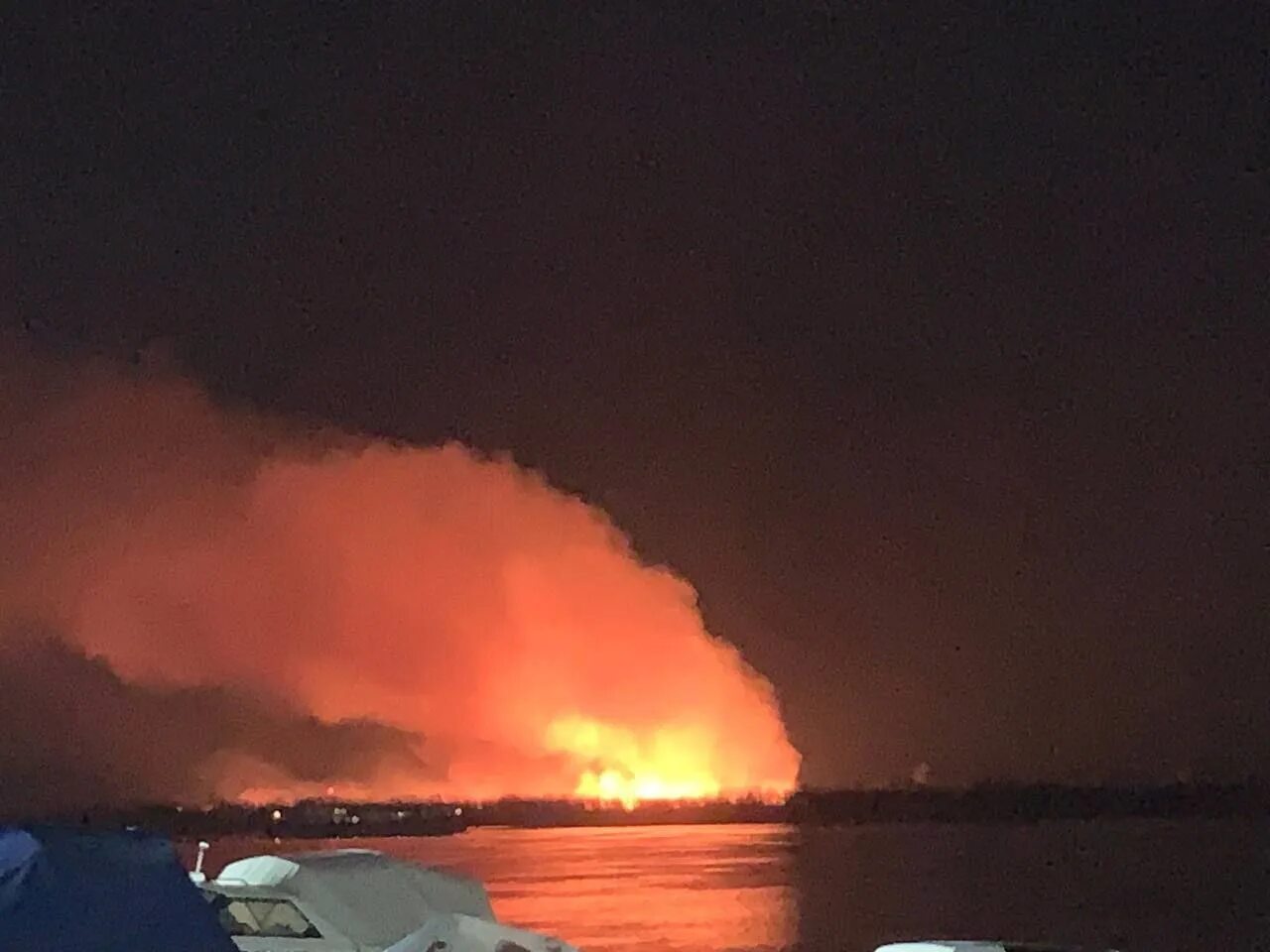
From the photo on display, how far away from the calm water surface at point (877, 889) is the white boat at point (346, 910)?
1258cm

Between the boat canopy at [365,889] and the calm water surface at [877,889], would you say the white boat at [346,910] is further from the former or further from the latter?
the calm water surface at [877,889]

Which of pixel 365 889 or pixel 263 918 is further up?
pixel 365 889

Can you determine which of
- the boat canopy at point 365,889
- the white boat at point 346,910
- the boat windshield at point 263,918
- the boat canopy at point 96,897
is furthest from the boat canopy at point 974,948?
the boat canopy at point 96,897

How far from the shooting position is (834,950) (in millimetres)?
34031

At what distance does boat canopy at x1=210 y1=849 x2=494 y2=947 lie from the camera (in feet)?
64.0

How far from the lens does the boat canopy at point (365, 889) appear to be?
19516 millimetres

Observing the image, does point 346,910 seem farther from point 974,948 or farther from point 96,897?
point 974,948

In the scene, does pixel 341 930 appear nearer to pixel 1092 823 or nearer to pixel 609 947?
pixel 609 947

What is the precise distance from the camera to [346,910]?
772 inches

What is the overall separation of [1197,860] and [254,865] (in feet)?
191

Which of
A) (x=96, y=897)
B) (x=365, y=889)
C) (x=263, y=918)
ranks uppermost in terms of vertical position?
(x=365, y=889)

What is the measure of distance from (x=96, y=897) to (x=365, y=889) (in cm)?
682

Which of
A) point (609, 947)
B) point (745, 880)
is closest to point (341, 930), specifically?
point (609, 947)

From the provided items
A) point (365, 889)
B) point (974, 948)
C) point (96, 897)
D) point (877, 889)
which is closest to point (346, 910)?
point (365, 889)
